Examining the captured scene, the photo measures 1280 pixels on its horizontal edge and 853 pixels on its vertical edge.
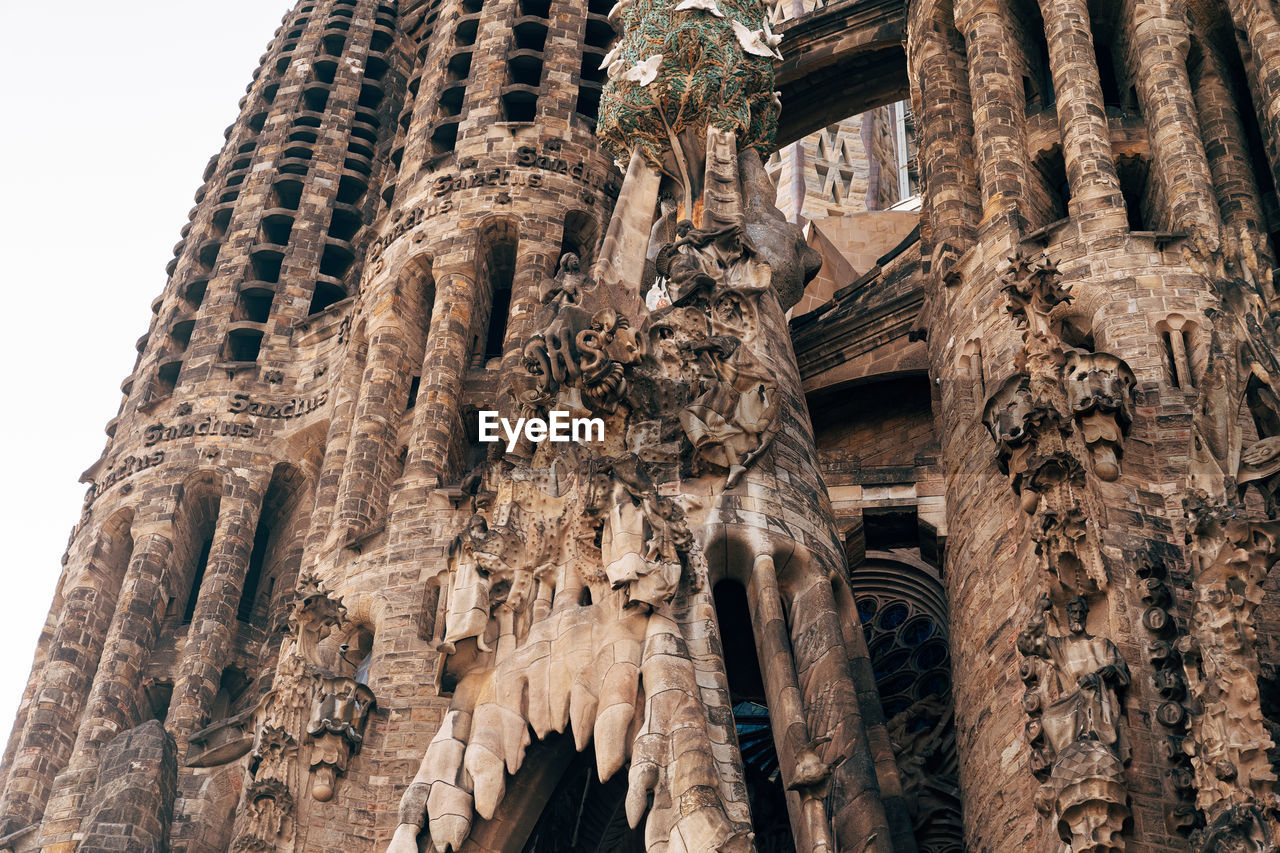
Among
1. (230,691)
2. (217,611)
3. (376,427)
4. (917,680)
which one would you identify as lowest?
(917,680)

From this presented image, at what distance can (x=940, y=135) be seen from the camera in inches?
999

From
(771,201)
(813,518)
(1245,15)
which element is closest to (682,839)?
(813,518)

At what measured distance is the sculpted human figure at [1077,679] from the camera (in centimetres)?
1691

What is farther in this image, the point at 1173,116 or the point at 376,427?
the point at 376,427

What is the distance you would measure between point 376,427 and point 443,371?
3.54 feet

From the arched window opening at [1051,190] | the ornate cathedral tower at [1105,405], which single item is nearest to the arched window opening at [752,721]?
the ornate cathedral tower at [1105,405]

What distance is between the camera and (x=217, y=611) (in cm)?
2820

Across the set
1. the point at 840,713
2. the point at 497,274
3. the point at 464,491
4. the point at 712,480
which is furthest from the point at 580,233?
the point at 840,713

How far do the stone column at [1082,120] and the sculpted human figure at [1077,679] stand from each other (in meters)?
5.58

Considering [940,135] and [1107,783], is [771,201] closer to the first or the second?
[940,135]

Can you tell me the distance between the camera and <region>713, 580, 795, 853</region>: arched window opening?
20219 mm

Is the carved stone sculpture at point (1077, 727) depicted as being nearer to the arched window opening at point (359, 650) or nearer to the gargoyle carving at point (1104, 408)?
the gargoyle carving at point (1104, 408)

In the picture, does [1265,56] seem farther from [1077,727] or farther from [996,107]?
[1077,727]

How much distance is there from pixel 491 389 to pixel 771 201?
17.1 feet
